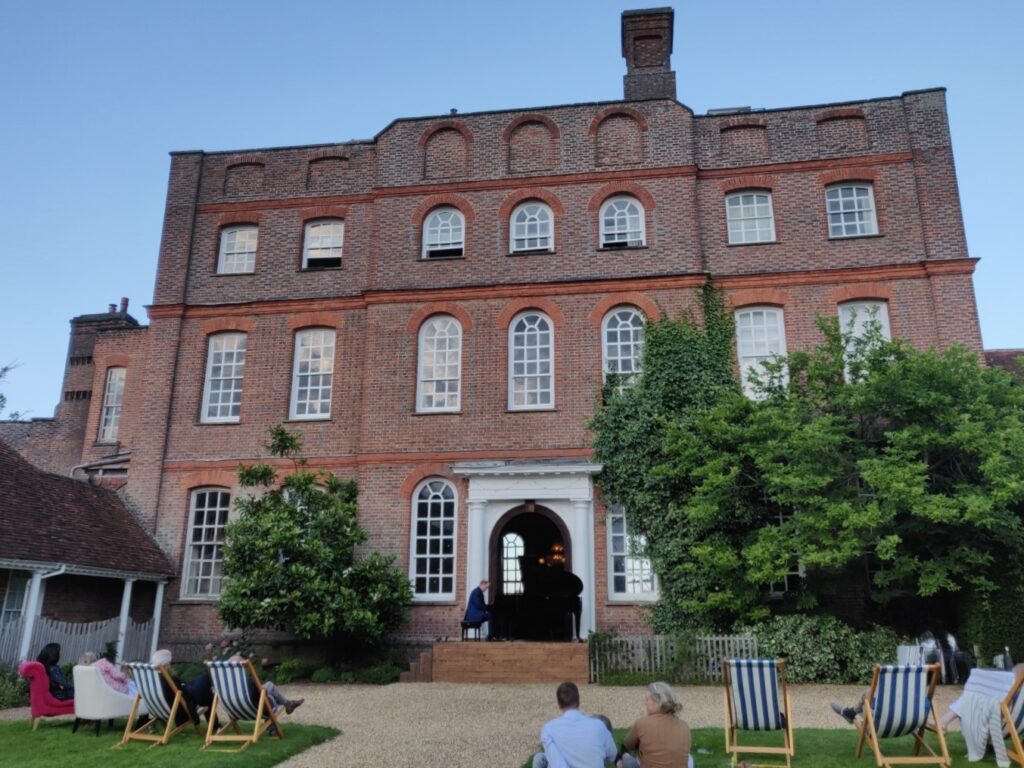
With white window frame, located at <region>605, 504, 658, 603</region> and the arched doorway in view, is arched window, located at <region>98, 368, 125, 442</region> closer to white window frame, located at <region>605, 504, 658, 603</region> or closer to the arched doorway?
the arched doorway

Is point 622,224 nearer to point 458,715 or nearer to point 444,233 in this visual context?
point 444,233

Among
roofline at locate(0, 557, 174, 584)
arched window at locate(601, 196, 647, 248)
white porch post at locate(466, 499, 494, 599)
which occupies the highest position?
arched window at locate(601, 196, 647, 248)

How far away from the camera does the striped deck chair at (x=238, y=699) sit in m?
9.07

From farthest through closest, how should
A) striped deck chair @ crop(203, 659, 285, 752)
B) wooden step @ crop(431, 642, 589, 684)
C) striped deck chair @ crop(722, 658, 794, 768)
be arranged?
wooden step @ crop(431, 642, 589, 684)
striped deck chair @ crop(203, 659, 285, 752)
striped deck chair @ crop(722, 658, 794, 768)

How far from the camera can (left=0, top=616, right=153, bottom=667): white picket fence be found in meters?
14.5

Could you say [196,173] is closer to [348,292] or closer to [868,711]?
[348,292]

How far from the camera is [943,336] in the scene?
17.6 meters

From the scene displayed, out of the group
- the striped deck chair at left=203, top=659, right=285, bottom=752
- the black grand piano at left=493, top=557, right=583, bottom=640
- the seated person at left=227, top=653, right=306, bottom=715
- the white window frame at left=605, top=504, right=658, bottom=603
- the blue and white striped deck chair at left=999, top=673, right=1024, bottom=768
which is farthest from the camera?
the white window frame at left=605, top=504, right=658, bottom=603

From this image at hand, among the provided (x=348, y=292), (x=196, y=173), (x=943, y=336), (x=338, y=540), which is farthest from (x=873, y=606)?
(x=196, y=173)

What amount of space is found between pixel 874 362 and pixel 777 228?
5225mm

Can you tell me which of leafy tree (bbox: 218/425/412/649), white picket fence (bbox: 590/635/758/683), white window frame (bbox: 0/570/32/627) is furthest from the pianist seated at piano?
white window frame (bbox: 0/570/32/627)

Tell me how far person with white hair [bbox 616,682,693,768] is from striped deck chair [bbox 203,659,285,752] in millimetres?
4569

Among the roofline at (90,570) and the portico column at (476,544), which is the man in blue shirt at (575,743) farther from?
the roofline at (90,570)

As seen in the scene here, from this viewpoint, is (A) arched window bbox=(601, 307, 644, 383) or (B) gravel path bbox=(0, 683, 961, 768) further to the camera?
(A) arched window bbox=(601, 307, 644, 383)
